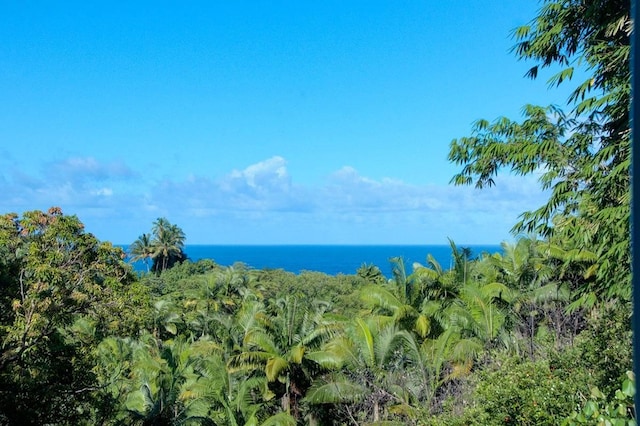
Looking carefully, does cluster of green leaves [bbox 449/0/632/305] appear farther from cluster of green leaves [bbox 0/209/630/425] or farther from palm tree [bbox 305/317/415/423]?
palm tree [bbox 305/317/415/423]

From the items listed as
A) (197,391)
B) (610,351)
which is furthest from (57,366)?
(610,351)

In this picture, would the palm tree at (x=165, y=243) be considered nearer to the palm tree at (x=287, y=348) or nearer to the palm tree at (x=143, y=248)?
the palm tree at (x=143, y=248)

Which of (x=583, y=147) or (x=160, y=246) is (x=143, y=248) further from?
(x=583, y=147)

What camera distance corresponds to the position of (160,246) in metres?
57.5

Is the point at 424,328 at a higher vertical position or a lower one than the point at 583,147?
lower

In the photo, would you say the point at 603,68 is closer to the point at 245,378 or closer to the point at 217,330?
the point at 245,378

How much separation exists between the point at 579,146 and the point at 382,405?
991 cm

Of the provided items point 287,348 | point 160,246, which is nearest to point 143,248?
point 160,246

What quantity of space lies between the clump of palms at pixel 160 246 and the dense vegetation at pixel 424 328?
34595 mm

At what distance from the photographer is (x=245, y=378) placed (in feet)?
57.2

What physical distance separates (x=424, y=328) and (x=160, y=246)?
1815 inches

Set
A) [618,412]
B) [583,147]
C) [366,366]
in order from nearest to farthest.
A: [618,412]
[583,147]
[366,366]

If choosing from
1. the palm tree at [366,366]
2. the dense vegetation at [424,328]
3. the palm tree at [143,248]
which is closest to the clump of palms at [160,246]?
the palm tree at [143,248]

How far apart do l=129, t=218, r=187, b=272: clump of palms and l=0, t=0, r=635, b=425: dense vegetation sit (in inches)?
1362
